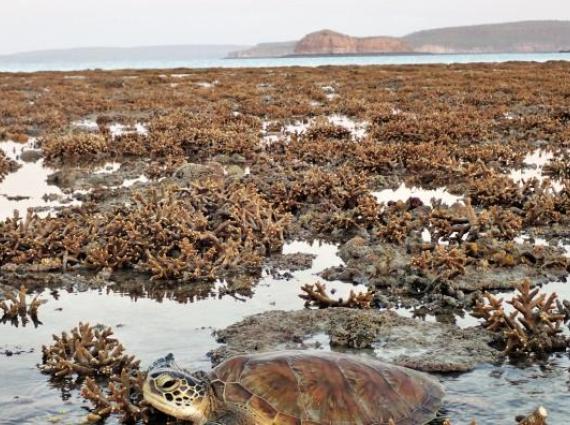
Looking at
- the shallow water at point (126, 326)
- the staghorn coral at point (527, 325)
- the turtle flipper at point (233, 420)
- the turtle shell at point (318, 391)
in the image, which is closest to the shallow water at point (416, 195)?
the shallow water at point (126, 326)

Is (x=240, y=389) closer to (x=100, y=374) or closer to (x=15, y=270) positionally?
(x=100, y=374)

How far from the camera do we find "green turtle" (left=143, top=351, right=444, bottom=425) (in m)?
5.99

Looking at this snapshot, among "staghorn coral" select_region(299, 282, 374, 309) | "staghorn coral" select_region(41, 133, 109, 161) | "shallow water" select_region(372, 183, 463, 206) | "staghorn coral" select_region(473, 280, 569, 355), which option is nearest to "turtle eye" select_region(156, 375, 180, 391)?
"staghorn coral" select_region(473, 280, 569, 355)

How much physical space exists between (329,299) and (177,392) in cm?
432

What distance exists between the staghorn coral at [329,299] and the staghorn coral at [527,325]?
1.44m

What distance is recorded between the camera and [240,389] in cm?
616

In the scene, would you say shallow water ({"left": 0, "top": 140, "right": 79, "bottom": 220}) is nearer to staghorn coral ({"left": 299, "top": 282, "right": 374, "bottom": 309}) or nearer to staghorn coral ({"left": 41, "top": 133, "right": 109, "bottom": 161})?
staghorn coral ({"left": 41, "top": 133, "right": 109, "bottom": 161})

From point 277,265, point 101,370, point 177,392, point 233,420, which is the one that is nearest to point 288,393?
point 233,420

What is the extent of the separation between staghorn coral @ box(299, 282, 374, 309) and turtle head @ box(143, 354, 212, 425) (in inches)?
156

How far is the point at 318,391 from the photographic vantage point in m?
6.17

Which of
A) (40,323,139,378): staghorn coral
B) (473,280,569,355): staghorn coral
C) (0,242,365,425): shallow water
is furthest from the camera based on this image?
(473,280,569,355): staghorn coral

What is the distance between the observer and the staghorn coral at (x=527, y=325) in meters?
8.33

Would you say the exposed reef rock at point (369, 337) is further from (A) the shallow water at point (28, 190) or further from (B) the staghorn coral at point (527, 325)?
(A) the shallow water at point (28, 190)

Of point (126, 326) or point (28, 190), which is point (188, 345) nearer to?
point (126, 326)
